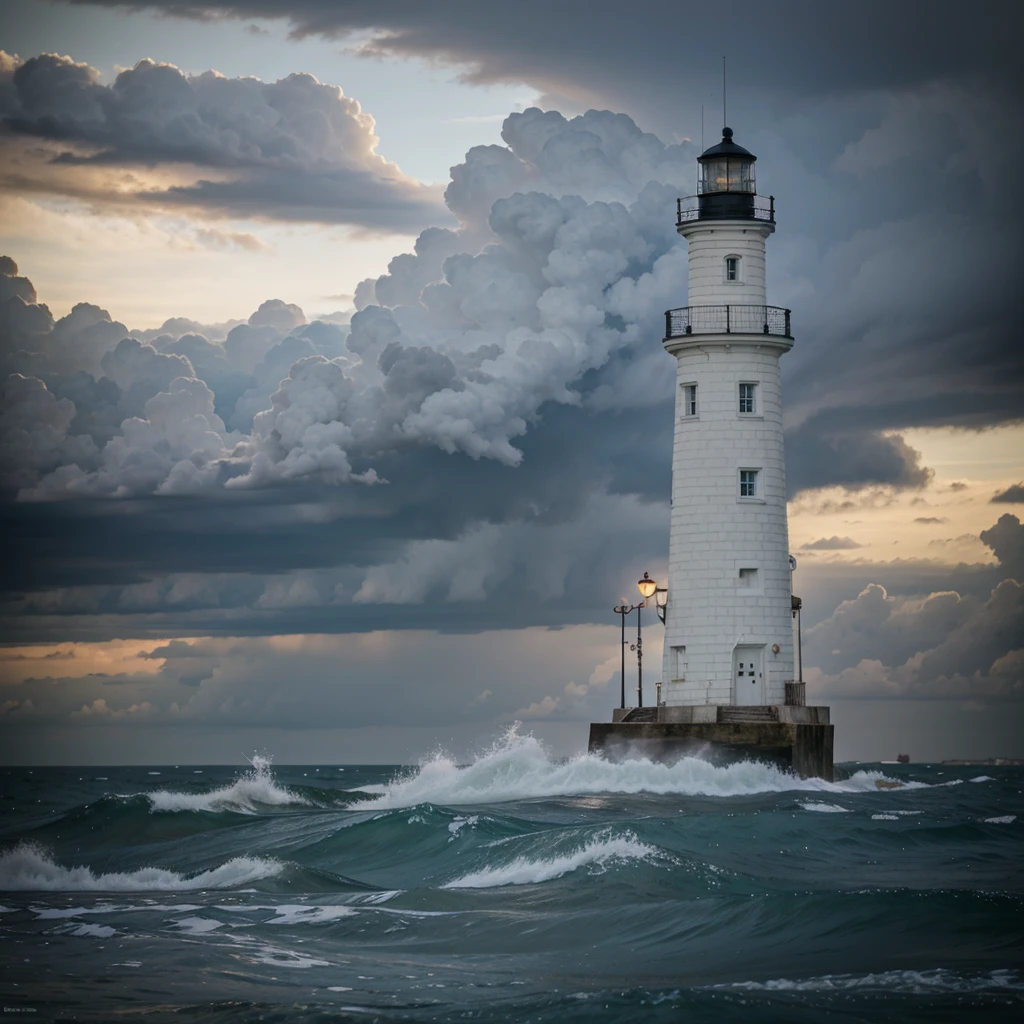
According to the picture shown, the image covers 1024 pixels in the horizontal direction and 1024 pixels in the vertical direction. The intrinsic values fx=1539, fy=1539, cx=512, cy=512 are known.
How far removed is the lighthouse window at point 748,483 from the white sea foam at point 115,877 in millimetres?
18979

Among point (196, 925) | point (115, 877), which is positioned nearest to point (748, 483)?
point (115, 877)

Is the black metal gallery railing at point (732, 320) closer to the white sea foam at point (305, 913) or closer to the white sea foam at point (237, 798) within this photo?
the white sea foam at point (237, 798)

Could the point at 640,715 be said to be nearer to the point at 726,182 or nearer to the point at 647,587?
the point at 647,587

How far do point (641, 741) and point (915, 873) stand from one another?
16.2 metres

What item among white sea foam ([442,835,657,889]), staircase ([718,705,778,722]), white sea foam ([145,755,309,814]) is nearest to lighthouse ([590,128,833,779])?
staircase ([718,705,778,722])

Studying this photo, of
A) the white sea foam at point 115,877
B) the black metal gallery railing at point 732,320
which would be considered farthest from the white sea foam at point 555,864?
the black metal gallery railing at point 732,320

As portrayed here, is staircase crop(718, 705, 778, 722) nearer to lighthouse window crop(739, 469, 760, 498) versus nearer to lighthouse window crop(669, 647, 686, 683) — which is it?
lighthouse window crop(669, 647, 686, 683)

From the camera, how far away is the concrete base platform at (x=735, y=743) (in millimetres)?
39250

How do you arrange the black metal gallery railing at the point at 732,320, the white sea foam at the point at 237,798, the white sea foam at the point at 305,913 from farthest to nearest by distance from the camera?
the black metal gallery railing at the point at 732,320 < the white sea foam at the point at 237,798 < the white sea foam at the point at 305,913

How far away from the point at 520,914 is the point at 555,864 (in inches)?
137

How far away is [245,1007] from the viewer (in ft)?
52.4

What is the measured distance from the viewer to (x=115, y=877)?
26.7m

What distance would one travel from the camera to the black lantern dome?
42.8 metres

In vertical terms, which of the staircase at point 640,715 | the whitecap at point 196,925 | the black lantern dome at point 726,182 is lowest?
the whitecap at point 196,925
